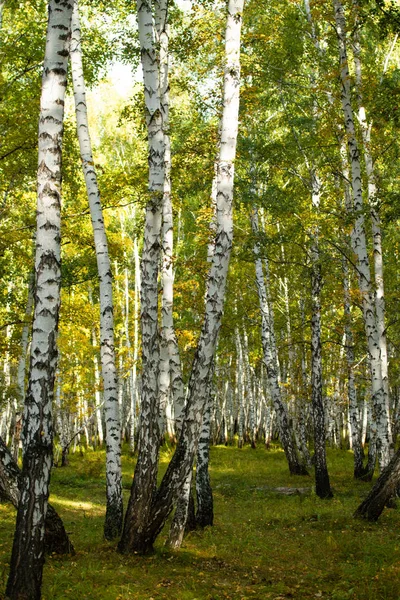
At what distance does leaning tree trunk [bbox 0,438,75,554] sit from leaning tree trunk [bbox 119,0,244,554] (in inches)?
31.3

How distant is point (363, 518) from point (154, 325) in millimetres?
5843

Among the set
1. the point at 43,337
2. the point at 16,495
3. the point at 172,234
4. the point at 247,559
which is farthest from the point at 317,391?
the point at 43,337

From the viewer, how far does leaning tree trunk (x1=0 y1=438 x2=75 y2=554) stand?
284 inches

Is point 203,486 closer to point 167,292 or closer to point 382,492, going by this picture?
point 382,492

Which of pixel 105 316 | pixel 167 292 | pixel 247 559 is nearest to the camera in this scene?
pixel 247 559

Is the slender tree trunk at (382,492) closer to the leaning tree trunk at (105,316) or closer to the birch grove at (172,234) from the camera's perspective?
the birch grove at (172,234)

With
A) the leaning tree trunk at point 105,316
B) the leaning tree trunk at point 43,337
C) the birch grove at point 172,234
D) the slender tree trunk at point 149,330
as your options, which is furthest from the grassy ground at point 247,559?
the leaning tree trunk at point 105,316

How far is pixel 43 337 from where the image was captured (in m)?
5.66

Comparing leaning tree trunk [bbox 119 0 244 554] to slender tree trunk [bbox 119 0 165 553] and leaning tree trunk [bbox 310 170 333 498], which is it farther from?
leaning tree trunk [bbox 310 170 333 498]

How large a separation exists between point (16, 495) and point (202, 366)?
290cm

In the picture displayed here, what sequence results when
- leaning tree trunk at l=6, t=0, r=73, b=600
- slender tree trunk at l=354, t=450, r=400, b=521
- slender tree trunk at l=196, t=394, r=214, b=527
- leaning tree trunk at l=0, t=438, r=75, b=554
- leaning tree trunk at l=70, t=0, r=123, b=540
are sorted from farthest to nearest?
slender tree trunk at l=196, t=394, r=214, b=527 → slender tree trunk at l=354, t=450, r=400, b=521 → leaning tree trunk at l=70, t=0, r=123, b=540 → leaning tree trunk at l=0, t=438, r=75, b=554 → leaning tree trunk at l=6, t=0, r=73, b=600

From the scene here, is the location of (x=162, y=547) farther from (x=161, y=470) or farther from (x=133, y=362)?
(x=133, y=362)

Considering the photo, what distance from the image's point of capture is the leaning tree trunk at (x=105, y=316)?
10172 mm

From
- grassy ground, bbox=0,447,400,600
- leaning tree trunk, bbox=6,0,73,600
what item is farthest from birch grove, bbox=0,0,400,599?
grassy ground, bbox=0,447,400,600
